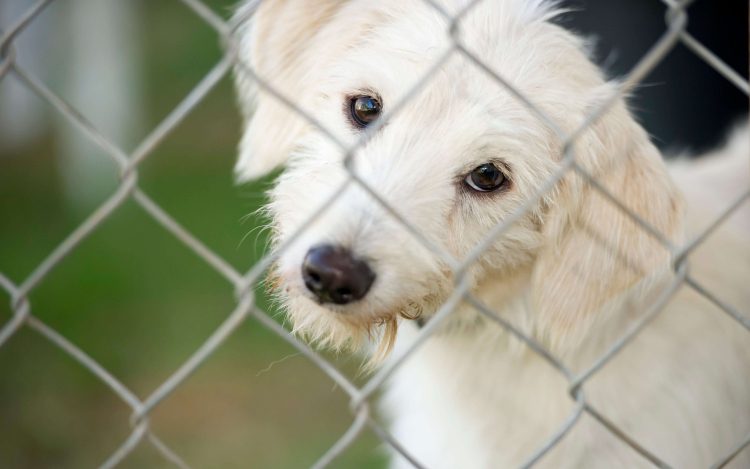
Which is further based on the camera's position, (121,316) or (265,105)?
(121,316)

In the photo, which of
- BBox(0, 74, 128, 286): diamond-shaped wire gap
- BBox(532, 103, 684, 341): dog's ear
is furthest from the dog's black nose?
BBox(0, 74, 128, 286): diamond-shaped wire gap

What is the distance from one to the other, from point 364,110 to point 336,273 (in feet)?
1.64

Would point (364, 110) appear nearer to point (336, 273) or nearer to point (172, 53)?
point (336, 273)

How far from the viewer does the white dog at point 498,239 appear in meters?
1.23

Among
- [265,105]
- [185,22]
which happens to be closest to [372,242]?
[265,105]

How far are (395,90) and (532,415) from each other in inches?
35.9

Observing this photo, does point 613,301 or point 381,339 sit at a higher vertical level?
point 613,301

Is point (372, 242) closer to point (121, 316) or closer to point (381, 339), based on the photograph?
point (381, 339)

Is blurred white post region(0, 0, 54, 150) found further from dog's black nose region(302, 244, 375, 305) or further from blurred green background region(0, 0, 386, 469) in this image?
dog's black nose region(302, 244, 375, 305)

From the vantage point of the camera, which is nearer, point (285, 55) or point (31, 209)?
point (285, 55)

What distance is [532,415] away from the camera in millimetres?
1495

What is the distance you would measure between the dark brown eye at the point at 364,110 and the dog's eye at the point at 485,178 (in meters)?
0.28

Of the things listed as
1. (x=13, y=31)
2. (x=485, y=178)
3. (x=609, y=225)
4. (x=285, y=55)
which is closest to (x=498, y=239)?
(x=485, y=178)

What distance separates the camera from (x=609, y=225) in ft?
4.45
